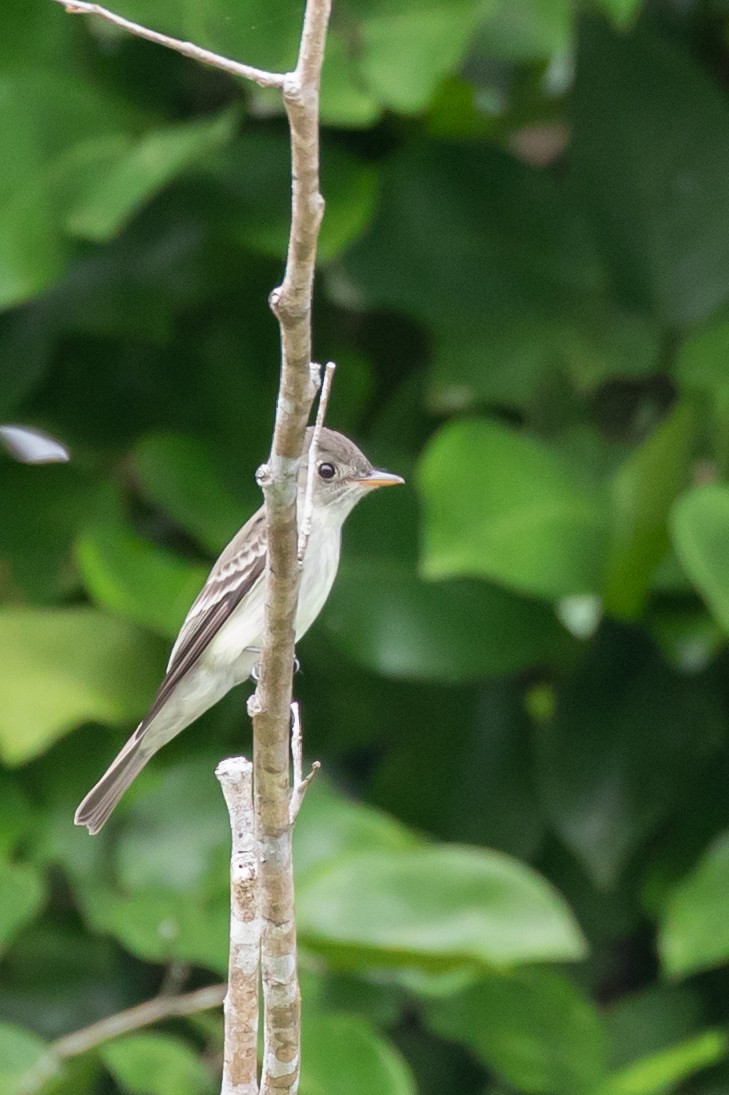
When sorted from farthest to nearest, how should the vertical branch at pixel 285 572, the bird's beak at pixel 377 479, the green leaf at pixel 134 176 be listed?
the green leaf at pixel 134 176 < the bird's beak at pixel 377 479 < the vertical branch at pixel 285 572

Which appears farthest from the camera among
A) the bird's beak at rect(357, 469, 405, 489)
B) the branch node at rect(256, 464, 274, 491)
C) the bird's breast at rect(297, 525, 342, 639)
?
the bird's beak at rect(357, 469, 405, 489)

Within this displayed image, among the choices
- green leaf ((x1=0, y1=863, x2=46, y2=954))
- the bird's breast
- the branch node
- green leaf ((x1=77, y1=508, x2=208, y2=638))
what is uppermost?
green leaf ((x1=77, y1=508, x2=208, y2=638))

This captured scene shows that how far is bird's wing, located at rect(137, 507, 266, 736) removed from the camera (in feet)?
7.04

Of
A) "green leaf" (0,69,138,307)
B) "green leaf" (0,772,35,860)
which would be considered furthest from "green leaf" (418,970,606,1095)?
"green leaf" (0,69,138,307)

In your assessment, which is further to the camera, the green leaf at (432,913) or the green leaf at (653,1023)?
the green leaf at (653,1023)

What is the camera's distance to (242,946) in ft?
4.59

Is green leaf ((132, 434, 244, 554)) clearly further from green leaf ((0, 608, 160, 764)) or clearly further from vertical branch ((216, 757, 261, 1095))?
vertical branch ((216, 757, 261, 1095))

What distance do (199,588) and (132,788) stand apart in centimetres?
43

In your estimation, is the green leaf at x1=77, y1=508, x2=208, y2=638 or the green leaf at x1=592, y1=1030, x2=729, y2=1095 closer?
the green leaf at x1=592, y1=1030, x2=729, y2=1095

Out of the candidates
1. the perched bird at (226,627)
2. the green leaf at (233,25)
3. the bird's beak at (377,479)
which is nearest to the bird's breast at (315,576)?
the perched bird at (226,627)

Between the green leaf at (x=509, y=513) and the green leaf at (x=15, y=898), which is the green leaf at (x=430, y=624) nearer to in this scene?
the green leaf at (x=509, y=513)

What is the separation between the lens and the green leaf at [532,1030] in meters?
2.82

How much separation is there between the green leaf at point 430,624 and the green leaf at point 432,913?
13.7 inches

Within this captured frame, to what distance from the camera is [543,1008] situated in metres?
2.86
